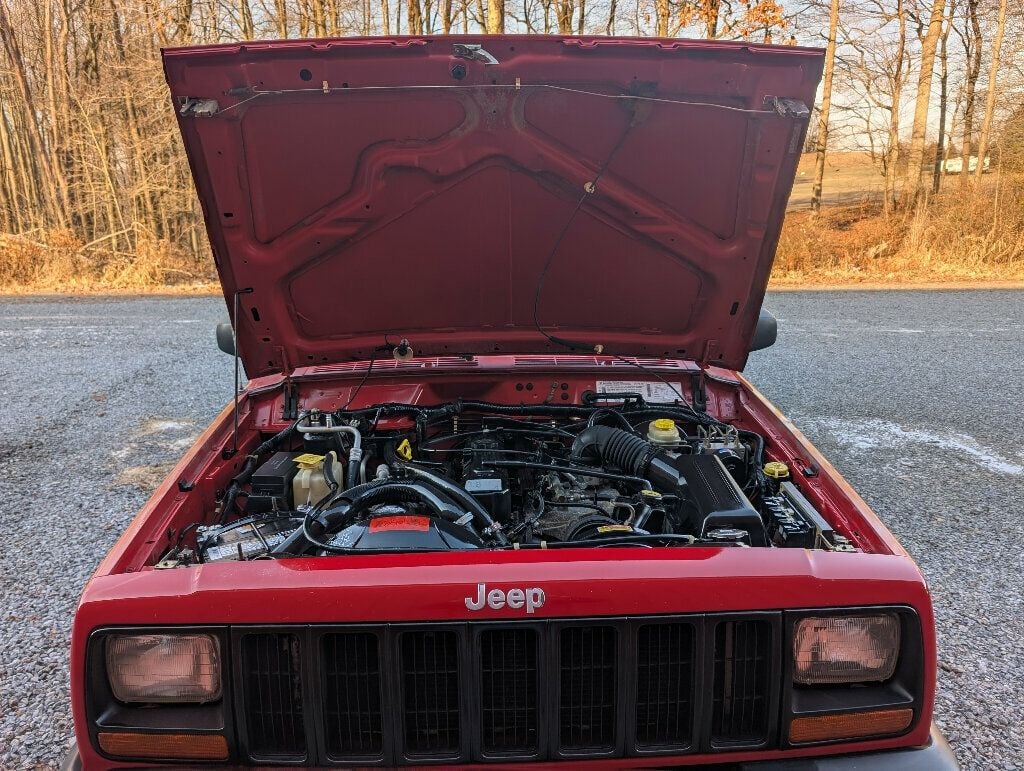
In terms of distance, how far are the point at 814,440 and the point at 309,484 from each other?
13.5 feet

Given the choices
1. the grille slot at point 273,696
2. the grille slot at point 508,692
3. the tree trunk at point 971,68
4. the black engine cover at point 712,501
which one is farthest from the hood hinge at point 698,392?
the tree trunk at point 971,68

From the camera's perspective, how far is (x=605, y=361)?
130 inches

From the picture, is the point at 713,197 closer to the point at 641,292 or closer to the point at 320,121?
the point at 641,292

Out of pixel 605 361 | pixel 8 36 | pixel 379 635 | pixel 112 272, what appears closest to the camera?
pixel 379 635

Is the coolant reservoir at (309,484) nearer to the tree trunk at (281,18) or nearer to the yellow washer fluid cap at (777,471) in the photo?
the yellow washer fluid cap at (777,471)

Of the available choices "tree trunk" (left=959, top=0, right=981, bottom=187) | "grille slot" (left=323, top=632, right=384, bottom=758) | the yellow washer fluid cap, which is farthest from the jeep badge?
"tree trunk" (left=959, top=0, right=981, bottom=187)

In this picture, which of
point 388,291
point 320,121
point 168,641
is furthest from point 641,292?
point 168,641

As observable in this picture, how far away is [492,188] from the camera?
269 centimetres

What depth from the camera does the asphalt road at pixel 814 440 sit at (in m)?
2.82

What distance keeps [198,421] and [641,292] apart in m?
4.30

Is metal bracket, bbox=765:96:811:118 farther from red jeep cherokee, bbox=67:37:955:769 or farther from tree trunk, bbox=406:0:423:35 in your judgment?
tree trunk, bbox=406:0:423:35

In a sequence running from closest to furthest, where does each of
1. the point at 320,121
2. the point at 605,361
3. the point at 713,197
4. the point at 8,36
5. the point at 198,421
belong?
the point at 320,121, the point at 713,197, the point at 605,361, the point at 198,421, the point at 8,36

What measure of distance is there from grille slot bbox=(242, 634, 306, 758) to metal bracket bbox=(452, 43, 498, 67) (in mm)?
1807

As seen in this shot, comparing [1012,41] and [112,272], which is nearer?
[112,272]
